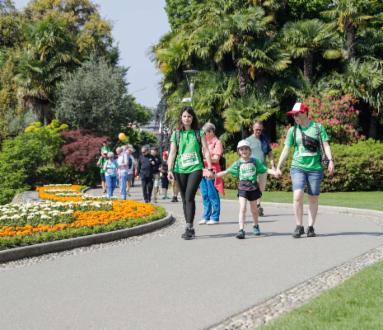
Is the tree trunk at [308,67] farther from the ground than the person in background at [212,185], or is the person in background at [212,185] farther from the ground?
the tree trunk at [308,67]

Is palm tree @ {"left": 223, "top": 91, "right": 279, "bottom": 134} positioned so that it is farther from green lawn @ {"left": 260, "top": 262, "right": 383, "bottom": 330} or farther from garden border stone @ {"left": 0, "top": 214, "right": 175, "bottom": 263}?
green lawn @ {"left": 260, "top": 262, "right": 383, "bottom": 330}

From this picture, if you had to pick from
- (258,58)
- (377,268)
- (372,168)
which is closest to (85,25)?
(258,58)

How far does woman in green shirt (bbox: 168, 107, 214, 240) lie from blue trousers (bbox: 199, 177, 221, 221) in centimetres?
207

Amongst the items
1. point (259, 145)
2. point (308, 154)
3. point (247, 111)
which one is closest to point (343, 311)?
point (308, 154)

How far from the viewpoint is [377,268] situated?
6.87 m

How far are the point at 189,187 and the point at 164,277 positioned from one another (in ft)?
10.2

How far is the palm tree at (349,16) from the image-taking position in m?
30.3

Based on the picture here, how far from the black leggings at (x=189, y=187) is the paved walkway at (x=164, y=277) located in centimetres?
48

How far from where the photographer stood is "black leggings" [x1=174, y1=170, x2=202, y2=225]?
10.1 meters

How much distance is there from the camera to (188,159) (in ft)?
33.3

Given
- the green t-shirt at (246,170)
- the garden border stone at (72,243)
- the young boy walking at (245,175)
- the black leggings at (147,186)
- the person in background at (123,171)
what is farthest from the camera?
the person in background at (123,171)

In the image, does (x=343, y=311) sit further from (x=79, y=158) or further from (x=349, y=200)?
(x=79, y=158)

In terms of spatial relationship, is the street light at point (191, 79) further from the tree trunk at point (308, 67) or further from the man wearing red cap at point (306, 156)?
the man wearing red cap at point (306, 156)

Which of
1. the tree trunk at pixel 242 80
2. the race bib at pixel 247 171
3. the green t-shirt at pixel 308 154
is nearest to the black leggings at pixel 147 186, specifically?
the race bib at pixel 247 171
